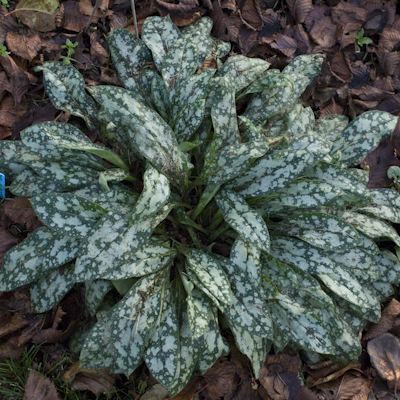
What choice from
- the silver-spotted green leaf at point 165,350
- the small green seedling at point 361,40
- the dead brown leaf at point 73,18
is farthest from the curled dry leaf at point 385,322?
the dead brown leaf at point 73,18

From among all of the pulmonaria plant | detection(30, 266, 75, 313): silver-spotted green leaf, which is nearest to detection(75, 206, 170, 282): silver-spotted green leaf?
the pulmonaria plant

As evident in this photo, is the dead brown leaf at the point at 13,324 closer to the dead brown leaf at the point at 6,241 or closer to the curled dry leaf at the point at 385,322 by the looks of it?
the dead brown leaf at the point at 6,241

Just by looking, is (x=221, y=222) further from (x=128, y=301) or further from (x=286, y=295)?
(x=128, y=301)

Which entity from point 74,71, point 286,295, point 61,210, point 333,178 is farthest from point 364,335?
point 74,71

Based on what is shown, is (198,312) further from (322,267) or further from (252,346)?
(322,267)

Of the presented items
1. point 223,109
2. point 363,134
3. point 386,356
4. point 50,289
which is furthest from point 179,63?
point 386,356

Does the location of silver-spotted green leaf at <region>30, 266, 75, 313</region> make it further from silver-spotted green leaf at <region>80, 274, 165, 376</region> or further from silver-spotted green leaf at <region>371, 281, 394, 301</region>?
silver-spotted green leaf at <region>371, 281, 394, 301</region>
